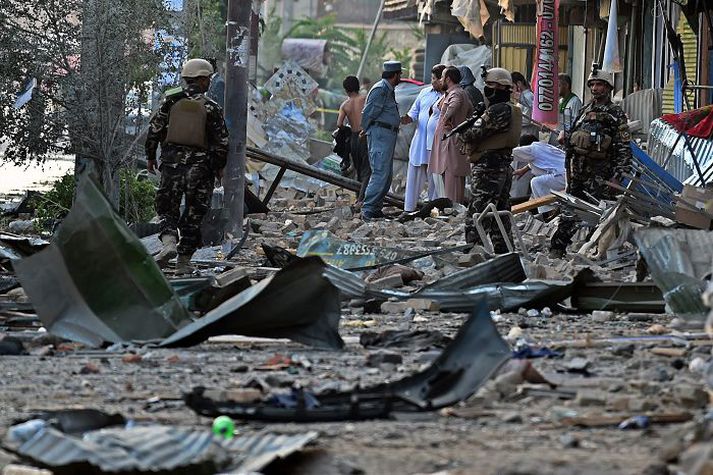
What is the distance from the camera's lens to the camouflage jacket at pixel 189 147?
12602 millimetres

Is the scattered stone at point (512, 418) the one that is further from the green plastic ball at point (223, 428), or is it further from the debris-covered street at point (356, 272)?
the green plastic ball at point (223, 428)

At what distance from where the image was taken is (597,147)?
42.8 feet

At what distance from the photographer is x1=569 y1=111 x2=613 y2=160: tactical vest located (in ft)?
42.7

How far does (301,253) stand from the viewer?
40.6 feet

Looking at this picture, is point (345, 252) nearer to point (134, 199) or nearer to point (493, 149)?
point (493, 149)

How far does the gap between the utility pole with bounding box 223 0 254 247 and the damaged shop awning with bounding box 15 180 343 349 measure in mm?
6861

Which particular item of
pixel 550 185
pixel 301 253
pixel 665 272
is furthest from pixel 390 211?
pixel 665 272

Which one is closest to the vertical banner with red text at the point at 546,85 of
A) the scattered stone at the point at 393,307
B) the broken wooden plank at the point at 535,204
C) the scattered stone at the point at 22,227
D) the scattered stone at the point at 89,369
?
the broken wooden plank at the point at 535,204

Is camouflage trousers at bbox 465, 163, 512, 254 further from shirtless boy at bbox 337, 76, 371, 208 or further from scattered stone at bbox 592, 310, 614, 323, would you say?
shirtless boy at bbox 337, 76, 371, 208

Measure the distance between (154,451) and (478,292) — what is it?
16.1 feet

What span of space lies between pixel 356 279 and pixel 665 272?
6.53 feet

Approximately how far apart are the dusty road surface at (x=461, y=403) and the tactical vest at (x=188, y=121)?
326cm

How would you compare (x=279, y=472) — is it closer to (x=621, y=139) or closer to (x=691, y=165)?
(x=621, y=139)

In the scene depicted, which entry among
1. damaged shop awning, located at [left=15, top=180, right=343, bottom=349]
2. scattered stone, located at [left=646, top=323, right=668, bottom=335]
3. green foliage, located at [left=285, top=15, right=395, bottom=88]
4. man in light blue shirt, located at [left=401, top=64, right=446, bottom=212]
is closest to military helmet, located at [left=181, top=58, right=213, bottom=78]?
damaged shop awning, located at [left=15, top=180, right=343, bottom=349]
